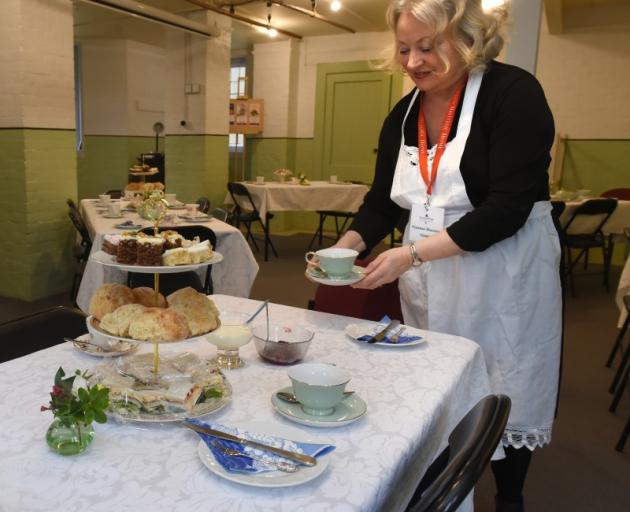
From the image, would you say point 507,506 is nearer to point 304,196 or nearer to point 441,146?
point 441,146

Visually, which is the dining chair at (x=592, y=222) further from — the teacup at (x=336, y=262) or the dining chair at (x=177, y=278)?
the teacup at (x=336, y=262)

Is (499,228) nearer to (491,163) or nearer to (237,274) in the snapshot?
(491,163)

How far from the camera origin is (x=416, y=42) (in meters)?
1.48

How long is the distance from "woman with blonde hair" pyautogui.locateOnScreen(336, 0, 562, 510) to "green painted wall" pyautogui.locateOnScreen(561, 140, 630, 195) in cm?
584

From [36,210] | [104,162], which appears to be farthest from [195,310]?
[104,162]

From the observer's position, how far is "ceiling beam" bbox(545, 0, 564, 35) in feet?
19.3

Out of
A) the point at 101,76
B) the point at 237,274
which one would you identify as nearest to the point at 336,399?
the point at 237,274

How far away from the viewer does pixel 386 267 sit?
1476mm

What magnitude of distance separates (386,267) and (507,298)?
1.19 ft

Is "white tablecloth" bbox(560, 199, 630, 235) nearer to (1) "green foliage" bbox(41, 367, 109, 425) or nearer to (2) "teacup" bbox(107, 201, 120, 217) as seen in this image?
(2) "teacup" bbox(107, 201, 120, 217)

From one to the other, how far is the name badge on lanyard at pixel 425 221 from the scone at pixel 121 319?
897 mm

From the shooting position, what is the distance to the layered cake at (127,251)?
1069 mm

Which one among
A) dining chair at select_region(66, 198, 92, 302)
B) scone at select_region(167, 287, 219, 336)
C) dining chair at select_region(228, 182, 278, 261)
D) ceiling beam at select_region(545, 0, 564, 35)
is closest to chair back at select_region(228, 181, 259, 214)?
dining chair at select_region(228, 182, 278, 261)

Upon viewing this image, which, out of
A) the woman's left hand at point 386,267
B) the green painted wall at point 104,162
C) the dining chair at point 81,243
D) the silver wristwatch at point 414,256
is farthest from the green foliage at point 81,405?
the green painted wall at point 104,162
